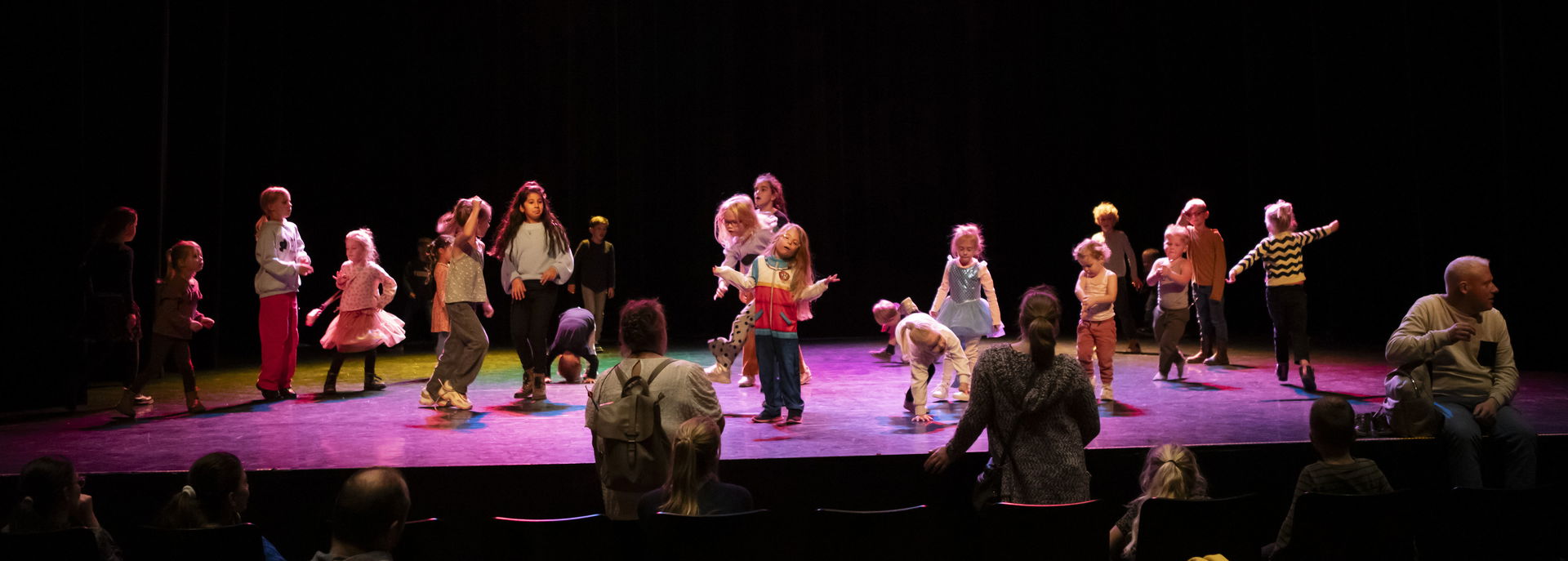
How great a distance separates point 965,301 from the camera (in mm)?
6594

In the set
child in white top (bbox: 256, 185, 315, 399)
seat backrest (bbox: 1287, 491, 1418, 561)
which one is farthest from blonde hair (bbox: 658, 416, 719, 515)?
child in white top (bbox: 256, 185, 315, 399)

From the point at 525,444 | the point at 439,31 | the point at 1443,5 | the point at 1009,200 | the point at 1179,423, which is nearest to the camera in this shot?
the point at 525,444

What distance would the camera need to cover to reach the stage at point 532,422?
16.2 ft

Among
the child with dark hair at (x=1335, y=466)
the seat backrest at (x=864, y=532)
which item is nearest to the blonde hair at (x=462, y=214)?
the seat backrest at (x=864, y=532)

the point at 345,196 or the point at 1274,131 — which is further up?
the point at 1274,131

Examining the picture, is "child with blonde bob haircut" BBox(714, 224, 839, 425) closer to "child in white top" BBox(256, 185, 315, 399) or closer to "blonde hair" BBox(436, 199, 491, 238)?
"blonde hair" BBox(436, 199, 491, 238)

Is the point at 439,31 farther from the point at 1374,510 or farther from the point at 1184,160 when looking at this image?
the point at 1374,510

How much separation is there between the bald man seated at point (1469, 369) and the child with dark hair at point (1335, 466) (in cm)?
138

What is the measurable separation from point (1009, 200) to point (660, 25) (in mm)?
4402

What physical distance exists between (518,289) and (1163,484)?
4.43 m

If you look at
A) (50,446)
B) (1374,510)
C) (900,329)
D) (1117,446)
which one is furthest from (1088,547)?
(50,446)

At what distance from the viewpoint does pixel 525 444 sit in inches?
204

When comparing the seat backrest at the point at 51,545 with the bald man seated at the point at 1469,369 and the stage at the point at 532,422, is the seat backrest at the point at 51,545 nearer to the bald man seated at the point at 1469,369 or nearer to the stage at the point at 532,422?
the stage at the point at 532,422

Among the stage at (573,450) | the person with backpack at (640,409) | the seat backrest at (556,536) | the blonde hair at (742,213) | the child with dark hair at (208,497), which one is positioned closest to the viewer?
the child with dark hair at (208,497)
